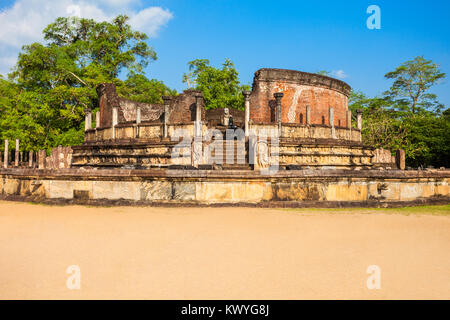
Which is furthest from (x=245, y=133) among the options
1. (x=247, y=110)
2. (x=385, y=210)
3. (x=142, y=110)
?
(x=142, y=110)

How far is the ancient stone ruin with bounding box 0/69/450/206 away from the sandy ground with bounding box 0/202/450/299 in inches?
67.4

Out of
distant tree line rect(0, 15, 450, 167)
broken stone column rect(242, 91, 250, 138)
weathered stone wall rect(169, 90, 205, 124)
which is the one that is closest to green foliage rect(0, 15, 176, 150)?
distant tree line rect(0, 15, 450, 167)

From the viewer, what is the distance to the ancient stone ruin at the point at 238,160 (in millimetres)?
7578

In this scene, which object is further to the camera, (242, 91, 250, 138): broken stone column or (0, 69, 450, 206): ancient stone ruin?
(242, 91, 250, 138): broken stone column

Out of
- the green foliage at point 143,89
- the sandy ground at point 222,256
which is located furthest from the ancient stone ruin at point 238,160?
the green foliage at point 143,89

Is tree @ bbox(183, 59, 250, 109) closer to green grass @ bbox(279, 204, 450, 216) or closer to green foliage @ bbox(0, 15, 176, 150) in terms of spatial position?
green foliage @ bbox(0, 15, 176, 150)

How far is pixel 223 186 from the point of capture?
24.7ft

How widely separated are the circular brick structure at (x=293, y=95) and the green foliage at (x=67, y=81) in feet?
40.1

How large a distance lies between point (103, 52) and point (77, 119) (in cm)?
711

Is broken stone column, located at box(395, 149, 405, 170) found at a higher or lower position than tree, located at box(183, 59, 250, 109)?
lower

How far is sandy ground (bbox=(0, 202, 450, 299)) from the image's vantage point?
263cm

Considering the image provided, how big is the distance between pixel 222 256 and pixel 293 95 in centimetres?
1501
